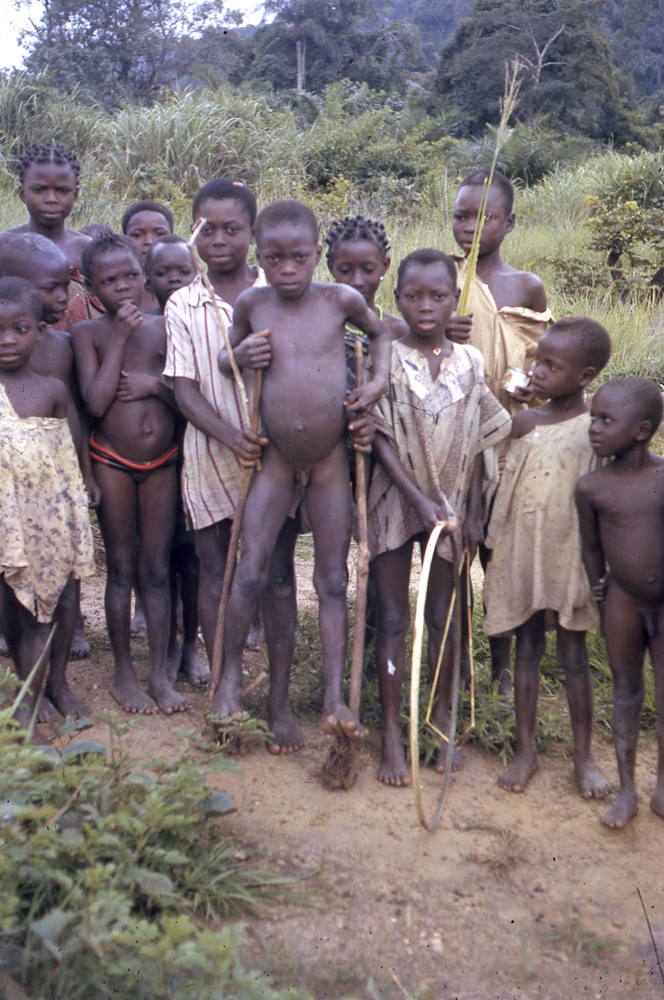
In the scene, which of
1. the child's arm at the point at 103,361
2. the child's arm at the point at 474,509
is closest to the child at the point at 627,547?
the child's arm at the point at 474,509

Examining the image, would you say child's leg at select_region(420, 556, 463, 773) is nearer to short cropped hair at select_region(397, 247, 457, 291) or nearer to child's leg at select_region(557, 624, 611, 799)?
child's leg at select_region(557, 624, 611, 799)

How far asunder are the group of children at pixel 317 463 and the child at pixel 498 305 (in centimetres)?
19

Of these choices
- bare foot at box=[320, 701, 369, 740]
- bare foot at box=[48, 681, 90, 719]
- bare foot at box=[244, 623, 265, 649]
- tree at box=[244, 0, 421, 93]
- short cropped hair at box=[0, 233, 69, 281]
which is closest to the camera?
bare foot at box=[320, 701, 369, 740]

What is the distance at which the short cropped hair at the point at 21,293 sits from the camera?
2.61 meters

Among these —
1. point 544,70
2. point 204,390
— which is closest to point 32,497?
point 204,390

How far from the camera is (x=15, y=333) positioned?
261cm

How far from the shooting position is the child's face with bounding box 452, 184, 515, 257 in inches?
126

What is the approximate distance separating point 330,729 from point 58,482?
114 cm

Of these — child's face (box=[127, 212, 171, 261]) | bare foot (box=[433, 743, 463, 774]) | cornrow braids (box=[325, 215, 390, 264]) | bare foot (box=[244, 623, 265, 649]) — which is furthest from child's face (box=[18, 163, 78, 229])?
bare foot (box=[433, 743, 463, 774])

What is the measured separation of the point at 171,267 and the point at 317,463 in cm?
104

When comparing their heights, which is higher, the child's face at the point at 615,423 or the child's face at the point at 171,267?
the child's face at the point at 171,267

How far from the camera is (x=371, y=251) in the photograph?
9.00ft

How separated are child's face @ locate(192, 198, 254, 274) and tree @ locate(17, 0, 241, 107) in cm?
1613

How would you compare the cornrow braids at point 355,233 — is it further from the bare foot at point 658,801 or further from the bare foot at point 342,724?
the bare foot at point 658,801
